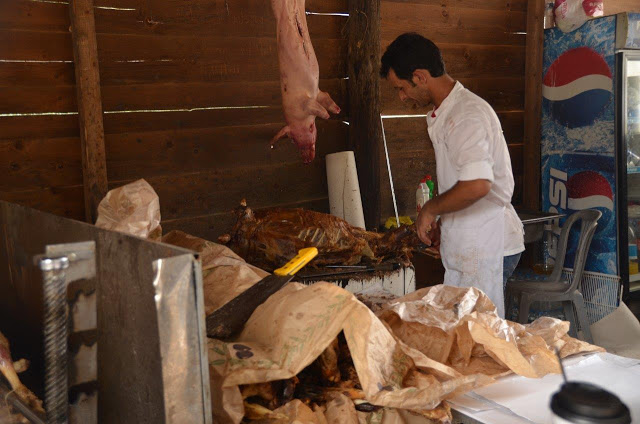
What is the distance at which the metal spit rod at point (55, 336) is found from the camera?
1.17 metres

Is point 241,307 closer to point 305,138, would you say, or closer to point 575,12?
point 305,138

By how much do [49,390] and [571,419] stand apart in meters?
0.93

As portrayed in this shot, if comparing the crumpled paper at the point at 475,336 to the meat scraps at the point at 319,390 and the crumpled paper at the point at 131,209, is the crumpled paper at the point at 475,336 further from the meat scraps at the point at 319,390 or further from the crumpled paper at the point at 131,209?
the crumpled paper at the point at 131,209

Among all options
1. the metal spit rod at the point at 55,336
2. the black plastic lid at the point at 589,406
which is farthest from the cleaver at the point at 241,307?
the black plastic lid at the point at 589,406

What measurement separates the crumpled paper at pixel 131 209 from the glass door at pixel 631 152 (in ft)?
13.2

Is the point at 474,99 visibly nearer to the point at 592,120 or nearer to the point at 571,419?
the point at 571,419

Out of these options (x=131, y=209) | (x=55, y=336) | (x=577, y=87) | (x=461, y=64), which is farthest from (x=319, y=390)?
(x=577, y=87)

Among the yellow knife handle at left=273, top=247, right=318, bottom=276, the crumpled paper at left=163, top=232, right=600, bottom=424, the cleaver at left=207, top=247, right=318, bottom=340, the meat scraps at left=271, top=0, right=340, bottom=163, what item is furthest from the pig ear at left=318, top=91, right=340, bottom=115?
the crumpled paper at left=163, top=232, right=600, bottom=424

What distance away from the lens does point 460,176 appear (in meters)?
2.89

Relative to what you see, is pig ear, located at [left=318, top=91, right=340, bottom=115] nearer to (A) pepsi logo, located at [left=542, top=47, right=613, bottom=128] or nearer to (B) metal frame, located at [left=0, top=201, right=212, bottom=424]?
(B) metal frame, located at [left=0, top=201, right=212, bottom=424]

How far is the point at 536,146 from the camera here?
5.35m

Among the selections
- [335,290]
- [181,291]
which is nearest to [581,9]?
[335,290]

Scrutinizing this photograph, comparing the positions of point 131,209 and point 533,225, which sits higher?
point 131,209

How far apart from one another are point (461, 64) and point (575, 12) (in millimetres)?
1009
